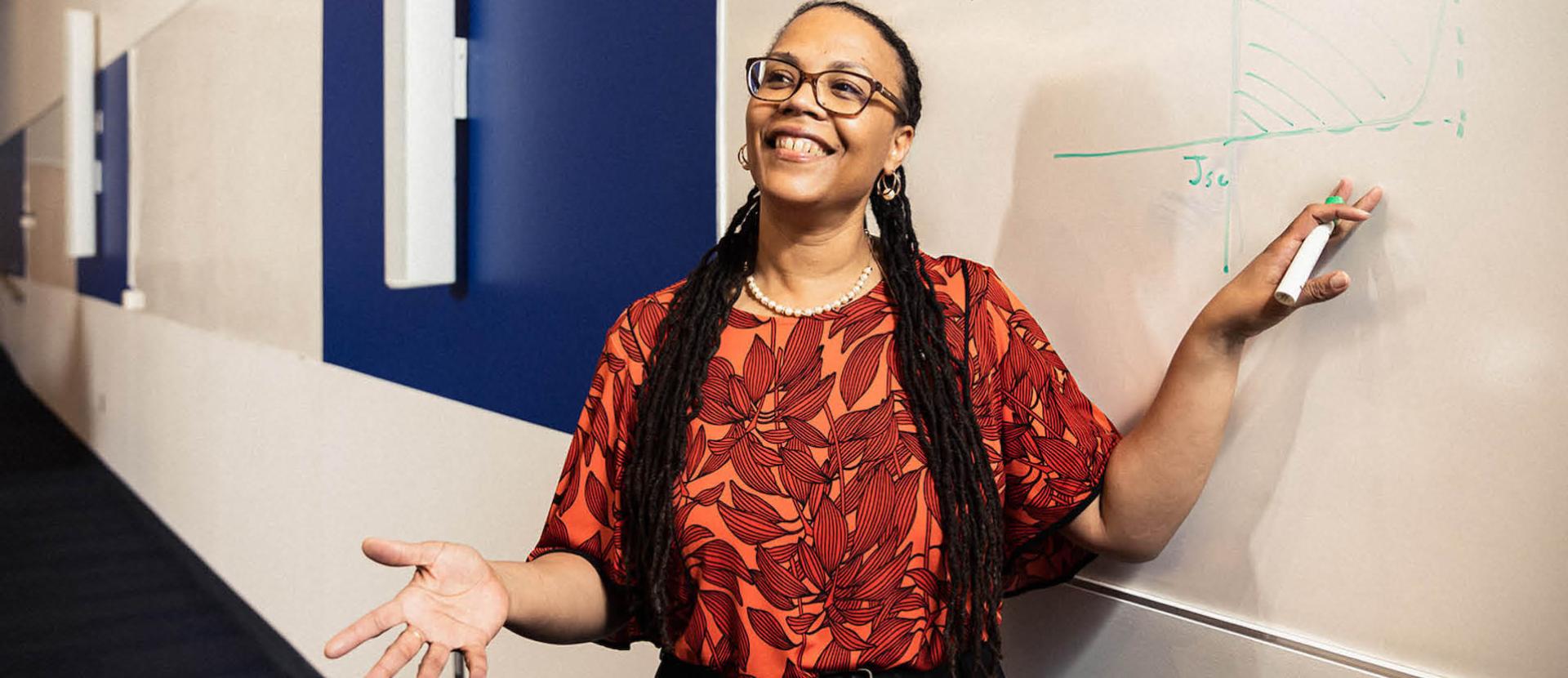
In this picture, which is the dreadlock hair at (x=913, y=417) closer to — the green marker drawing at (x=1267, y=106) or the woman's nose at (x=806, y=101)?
the woman's nose at (x=806, y=101)

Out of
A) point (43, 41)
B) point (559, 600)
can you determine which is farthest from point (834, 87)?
point (43, 41)

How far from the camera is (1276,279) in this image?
3.22 feet

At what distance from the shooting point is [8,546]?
4594mm

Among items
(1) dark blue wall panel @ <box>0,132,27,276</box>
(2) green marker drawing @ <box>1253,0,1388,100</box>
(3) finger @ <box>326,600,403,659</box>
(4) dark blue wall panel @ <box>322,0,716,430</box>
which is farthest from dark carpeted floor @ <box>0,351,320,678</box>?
(2) green marker drawing @ <box>1253,0,1388,100</box>

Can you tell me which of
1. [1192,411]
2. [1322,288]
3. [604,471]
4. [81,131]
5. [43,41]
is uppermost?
[43,41]

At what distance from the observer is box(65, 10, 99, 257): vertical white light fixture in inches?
204

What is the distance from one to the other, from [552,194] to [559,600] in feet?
3.57

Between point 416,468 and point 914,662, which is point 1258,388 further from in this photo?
point 416,468

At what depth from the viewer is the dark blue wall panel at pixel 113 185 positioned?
4.97m

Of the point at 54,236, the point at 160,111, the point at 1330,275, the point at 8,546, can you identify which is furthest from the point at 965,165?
the point at 54,236

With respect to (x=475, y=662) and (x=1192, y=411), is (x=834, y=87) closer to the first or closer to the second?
(x=1192, y=411)

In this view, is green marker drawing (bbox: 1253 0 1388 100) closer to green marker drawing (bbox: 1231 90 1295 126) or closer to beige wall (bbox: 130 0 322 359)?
green marker drawing (bbox: 1231 90 1295 126)

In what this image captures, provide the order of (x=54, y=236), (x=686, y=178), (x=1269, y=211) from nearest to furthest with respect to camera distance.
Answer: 1. (x=1269, y=211)
2. (x=686, y=178)
3. (x=54, y=236)

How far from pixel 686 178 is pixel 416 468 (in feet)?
3.73
